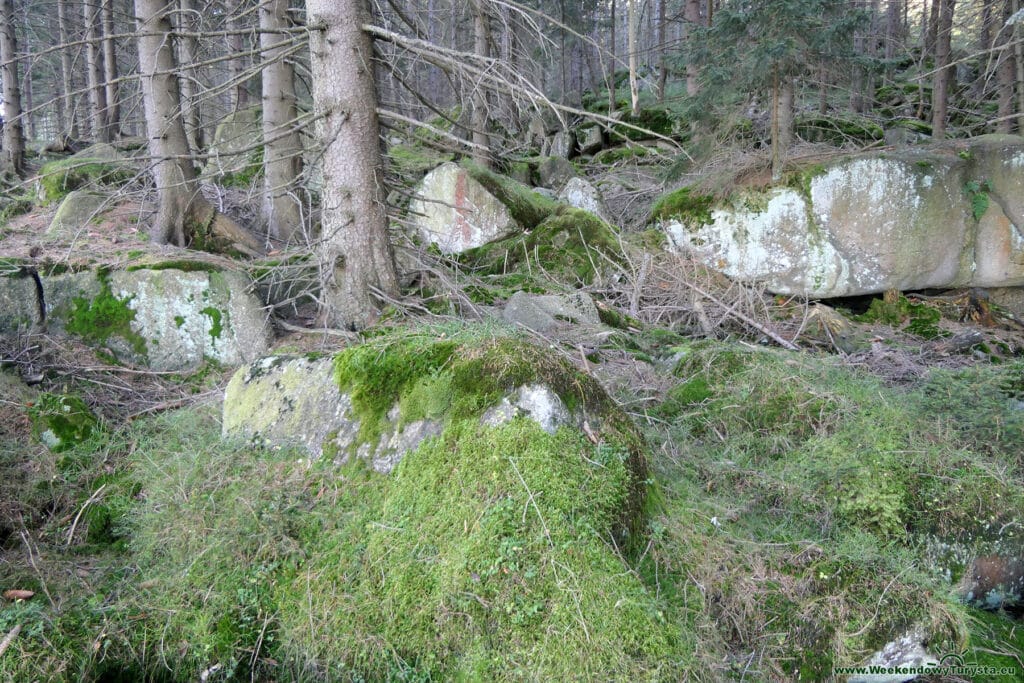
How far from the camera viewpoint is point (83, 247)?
632 centimetres

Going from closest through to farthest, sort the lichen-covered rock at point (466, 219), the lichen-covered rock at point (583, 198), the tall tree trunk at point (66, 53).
Result: 1. the lichen-covered rock at point (466, 219)
2. the lichen-covered rock at point (583, 198)
3. the tall tree trunk at point (66, 53)

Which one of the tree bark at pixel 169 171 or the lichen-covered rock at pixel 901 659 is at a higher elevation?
the tree bark at pixel 169 171

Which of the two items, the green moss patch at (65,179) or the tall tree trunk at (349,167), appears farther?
the green moss patch at (65,179)

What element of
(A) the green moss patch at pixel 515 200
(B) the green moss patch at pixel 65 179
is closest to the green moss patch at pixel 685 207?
(A) the green moss patch at pixel 515 200

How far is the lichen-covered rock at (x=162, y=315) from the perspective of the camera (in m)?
5.51

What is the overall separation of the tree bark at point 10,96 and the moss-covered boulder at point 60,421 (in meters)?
9.67

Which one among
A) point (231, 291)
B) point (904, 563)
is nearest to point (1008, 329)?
point (904, 563)

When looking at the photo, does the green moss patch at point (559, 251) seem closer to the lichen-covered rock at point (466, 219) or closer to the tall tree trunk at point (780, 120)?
the lichen-covered rock at point (466, 219)

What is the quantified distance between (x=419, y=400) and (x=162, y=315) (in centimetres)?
348

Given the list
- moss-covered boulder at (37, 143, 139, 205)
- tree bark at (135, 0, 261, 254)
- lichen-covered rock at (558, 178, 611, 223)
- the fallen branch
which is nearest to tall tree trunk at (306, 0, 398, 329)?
tree bark at (135, 0, 261, 254)

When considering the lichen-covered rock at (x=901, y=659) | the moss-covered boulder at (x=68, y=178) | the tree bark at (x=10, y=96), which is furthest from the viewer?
the tree bark at (x=10, y=96)

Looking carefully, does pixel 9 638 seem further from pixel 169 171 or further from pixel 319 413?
pixel 169 171

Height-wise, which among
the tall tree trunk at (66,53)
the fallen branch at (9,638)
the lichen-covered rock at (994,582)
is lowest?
the lichen-covered rock at (994,582)

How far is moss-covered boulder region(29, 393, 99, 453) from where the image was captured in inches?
156
